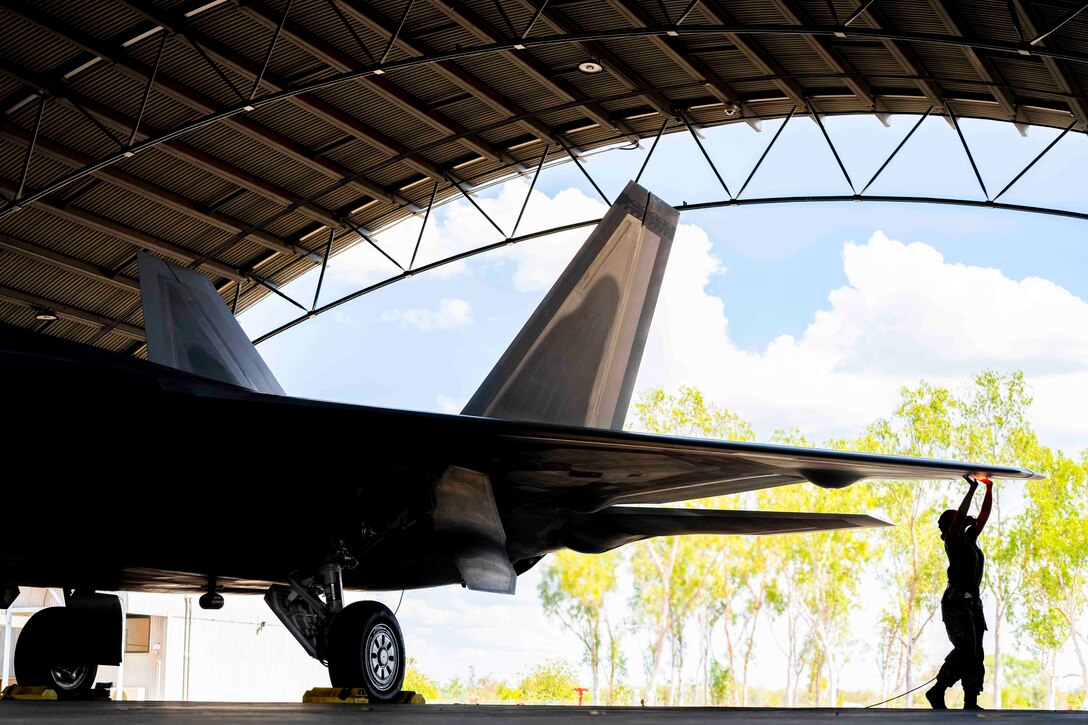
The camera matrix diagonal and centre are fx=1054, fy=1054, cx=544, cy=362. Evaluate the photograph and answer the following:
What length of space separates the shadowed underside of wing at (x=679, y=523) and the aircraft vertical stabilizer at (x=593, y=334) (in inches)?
33.9

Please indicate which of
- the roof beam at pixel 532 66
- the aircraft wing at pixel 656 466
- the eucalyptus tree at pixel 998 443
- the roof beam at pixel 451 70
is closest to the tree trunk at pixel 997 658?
the eucalyptus tree at pixel 998 443

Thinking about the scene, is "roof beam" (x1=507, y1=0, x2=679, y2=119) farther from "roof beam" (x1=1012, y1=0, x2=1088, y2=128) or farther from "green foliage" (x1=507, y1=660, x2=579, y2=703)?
"green foliage" (x1=507, y1=660, x2=579, y2=703)

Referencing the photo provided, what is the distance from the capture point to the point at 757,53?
16.4 metres

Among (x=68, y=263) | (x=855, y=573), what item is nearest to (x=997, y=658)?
(x=855, y=573)

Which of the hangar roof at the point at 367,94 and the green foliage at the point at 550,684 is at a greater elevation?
the hangar roof at the point at 367,94

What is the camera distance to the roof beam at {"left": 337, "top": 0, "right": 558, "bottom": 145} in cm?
1506

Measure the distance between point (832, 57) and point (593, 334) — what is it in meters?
8.99

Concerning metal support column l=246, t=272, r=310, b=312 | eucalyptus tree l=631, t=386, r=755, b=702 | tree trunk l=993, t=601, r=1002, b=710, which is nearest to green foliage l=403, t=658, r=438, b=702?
eucalyptus tree l=631, t=386, r=755, b=702

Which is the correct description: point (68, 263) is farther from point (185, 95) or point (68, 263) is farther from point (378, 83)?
point (378, 83)

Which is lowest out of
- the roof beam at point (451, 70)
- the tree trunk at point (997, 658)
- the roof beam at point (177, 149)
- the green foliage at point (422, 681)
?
the green foliage at point (422, 681)

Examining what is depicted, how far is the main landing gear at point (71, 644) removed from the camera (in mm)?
7770

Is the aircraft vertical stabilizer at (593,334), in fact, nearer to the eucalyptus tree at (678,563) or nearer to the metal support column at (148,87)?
the metal support column at (148,87)

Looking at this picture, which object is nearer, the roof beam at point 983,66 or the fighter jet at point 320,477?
the fighter jet at point 320,477

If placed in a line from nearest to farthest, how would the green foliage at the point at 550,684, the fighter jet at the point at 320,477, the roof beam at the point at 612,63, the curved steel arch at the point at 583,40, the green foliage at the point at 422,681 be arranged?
the fighter jet at the point at 320,477, the curved steel arch at the point at 583,40, the roof beam at the point at 612,63, the green foliage at the point at 550,684, the green foliage at the point at 422,681
